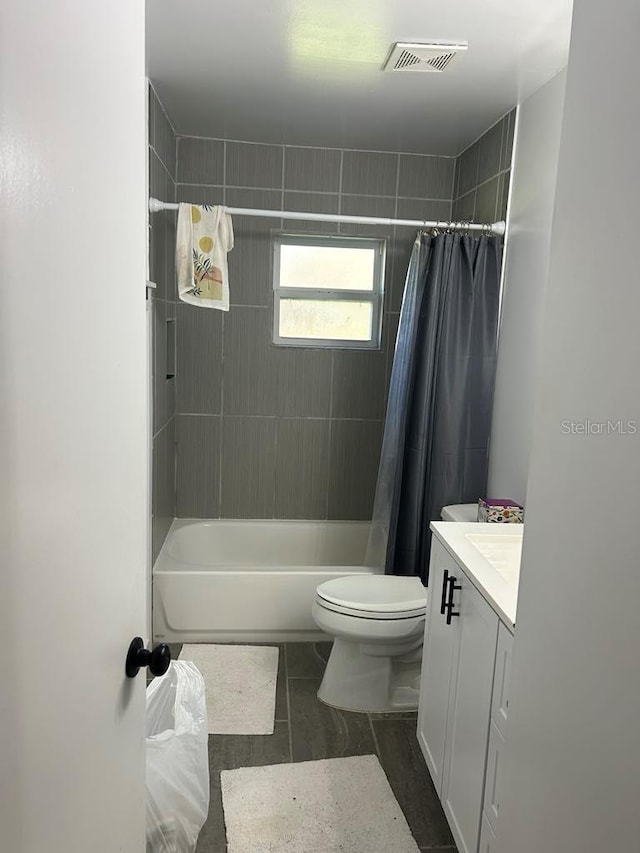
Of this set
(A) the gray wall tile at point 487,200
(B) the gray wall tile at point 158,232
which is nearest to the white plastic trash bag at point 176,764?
(B) the gray wall tile at point 158,232

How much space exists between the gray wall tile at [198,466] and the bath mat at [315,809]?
1.72m

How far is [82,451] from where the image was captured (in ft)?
2.50

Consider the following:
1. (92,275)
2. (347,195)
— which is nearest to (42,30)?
(92,275)

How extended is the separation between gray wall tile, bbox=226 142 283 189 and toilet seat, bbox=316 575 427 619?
2.13m

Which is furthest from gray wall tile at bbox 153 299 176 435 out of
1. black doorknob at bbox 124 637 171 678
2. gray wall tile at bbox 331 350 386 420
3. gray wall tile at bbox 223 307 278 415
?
black doorknob at bbox 124 637 171 678

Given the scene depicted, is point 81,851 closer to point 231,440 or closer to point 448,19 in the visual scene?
point 448,19

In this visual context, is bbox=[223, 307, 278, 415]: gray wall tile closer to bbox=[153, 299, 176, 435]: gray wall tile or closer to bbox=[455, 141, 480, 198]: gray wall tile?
bbox=[153, 299, 176, 435]: gray wall tile

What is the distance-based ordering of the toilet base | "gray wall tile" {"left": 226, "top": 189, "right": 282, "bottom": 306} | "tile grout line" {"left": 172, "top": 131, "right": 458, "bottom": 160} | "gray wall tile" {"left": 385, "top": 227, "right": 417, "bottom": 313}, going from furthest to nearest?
"gray wall tile" {"left": 385, "top": 227, "right": 417, "bottom": 313} → "gray wall tile" {"left": 226, "top": 189, "right": 282, "bottom": 306} → "tile grout line" {"left": 172, "top": 131, "right": 458, "bottom": 160} → the toilet base

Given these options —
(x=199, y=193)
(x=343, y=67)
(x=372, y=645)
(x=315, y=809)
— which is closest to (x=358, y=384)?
(x=199, y=193)

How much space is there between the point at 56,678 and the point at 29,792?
0.11 metres

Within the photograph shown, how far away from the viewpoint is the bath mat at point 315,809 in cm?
191

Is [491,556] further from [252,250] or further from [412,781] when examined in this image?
[252,250]

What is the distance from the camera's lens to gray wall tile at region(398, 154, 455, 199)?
3566 mm

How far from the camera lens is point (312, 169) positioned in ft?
11.6
